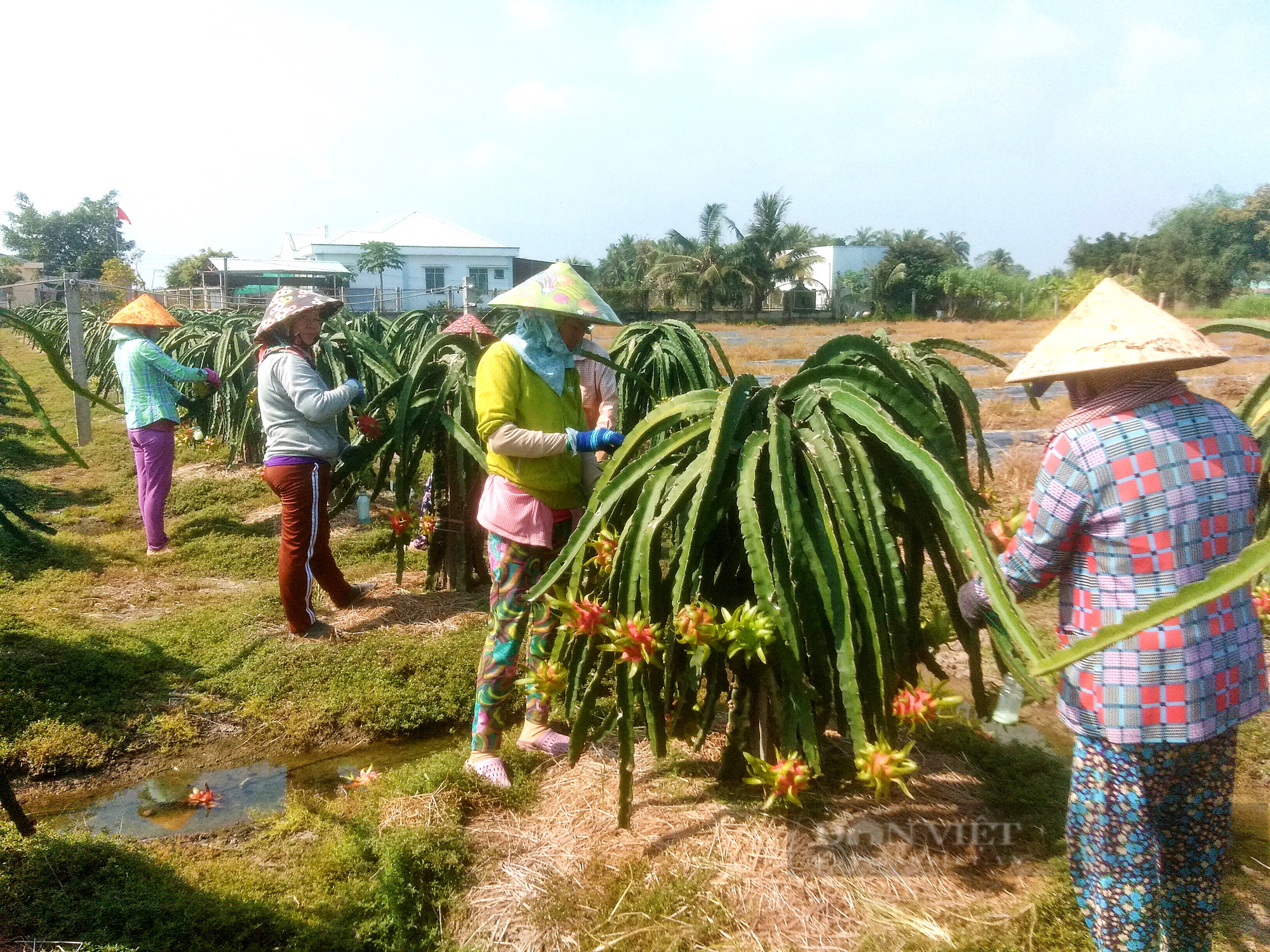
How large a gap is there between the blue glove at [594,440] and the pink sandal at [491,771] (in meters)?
1.14

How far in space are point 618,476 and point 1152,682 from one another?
142cm

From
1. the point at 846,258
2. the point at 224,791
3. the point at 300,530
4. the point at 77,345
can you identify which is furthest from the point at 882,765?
the point at 846,258

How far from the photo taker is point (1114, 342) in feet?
6.68

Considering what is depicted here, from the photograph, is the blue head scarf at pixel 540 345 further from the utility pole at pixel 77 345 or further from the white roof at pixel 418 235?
the white roof at pixel 418 235

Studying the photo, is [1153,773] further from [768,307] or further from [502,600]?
[768,307]

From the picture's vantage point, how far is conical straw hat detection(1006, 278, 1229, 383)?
1990 millimetres

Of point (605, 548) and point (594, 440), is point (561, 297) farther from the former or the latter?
point (605, 548)

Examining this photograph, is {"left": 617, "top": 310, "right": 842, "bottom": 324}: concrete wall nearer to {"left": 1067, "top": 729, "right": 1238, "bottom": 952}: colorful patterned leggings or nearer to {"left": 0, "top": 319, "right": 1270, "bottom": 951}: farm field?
{"left": 0, "top": 319, "right": 1270, "bottom": 951}: farm field

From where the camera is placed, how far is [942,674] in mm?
→ 2395

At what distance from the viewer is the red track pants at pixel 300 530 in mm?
4605

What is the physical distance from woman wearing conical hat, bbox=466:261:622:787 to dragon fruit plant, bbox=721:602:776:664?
1.05 m

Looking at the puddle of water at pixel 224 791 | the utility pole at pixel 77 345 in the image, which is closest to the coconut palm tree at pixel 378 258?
the utility pole at pixel 77 345

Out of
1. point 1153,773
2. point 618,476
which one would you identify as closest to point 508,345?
point 618,476

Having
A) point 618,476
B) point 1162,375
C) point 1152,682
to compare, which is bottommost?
point 1152,682
